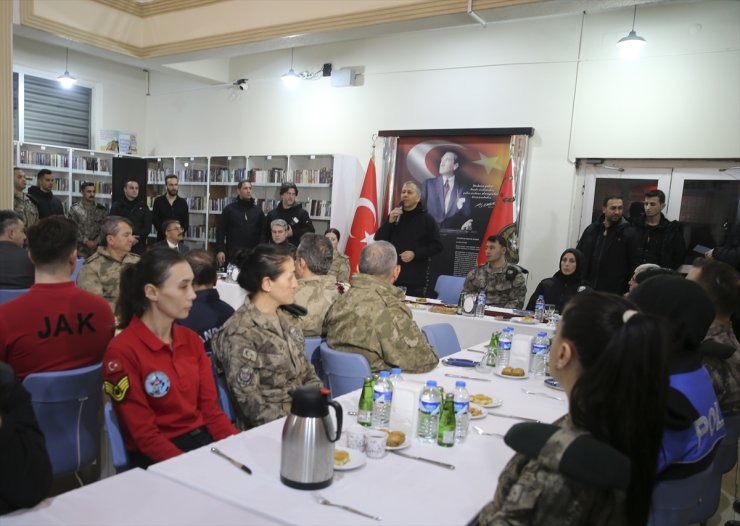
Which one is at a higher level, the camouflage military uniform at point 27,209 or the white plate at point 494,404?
the camouflage military uniform at point 27,209

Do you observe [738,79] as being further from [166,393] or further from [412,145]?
[166,393]

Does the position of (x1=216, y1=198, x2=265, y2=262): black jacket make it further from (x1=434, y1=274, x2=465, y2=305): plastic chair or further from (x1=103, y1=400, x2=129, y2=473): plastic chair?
(x1=103, y1=400, x2=129, y2=473): plastic chair

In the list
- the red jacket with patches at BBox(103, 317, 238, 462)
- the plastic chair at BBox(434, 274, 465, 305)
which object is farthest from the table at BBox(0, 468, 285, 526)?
the plastic chair at BBox(434, 274, 465, 305)

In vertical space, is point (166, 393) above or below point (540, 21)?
below

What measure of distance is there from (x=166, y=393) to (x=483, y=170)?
5.92m

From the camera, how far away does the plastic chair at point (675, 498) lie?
1.80 m

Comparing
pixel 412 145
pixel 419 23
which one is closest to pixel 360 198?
pixel 412 145

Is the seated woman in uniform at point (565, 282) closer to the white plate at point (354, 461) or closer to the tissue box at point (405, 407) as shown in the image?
the tissue box at point (405, 407)

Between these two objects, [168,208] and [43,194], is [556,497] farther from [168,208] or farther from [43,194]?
[43,194]

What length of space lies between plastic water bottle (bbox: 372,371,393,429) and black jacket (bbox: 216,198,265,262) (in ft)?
19.1

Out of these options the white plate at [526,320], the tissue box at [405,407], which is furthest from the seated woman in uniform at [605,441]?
the white plate at [526,320]

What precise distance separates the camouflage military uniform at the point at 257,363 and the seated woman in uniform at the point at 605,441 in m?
1.24

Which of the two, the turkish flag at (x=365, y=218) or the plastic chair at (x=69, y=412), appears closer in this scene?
the plastic chair at (x=69, y=412)

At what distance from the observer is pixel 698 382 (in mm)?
1808
